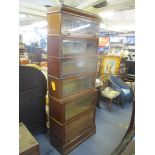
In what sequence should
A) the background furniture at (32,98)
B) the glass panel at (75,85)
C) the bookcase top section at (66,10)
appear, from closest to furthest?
1. the bookcase top section at (66,10)
2. the glass panel at (75,85)
3. the background furniture at (32,98)

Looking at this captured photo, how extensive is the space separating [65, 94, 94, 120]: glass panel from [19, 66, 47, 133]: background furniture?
21.5 inches

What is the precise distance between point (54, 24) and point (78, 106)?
1.29m

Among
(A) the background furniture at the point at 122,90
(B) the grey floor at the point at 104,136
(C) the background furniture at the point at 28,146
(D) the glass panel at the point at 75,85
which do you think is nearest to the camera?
(C) the background furniture at the point at 28,146

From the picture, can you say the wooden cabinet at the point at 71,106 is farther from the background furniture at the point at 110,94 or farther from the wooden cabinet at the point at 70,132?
the background furniture at the point at 110,94

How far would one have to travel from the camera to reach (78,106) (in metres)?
2.51

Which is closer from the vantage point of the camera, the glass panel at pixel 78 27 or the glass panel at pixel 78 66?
the glass panel at pixel 78 27

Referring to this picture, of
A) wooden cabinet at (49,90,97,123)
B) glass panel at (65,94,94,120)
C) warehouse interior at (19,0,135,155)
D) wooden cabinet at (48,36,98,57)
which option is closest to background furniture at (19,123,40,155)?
warehouse interior at (19,0,135,155)

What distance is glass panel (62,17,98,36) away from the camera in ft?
6.61

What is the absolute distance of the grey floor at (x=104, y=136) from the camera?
2.42 m

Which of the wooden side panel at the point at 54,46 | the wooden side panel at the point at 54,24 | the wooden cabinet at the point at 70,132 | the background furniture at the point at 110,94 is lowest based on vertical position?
the wooden cabinet at the point at 70,132

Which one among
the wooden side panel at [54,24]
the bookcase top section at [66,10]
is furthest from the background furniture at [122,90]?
the wooden side panel at [54,24]
